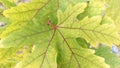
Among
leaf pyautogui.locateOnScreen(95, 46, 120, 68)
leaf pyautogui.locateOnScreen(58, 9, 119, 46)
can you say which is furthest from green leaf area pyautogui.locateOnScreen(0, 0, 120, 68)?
leaf pyautogui.locateOnScreen(95, 46, 120, 68)

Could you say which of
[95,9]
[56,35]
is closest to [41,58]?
[56,35]

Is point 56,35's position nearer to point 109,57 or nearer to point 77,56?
point 77,56

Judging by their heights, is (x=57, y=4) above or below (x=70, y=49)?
above

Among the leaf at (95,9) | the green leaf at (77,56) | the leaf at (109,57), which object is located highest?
the leaf at (95,9)

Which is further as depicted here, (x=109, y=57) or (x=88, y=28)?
(x=109, y=57)

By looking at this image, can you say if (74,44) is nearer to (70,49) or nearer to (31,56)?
(70,49)

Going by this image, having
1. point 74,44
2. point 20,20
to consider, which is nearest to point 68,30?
point 74,44

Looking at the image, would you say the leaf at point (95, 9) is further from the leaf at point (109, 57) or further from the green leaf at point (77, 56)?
the leaf at point (109, 57)

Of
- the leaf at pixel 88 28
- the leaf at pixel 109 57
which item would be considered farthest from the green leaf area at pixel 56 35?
the leaf at pixel 109 57
